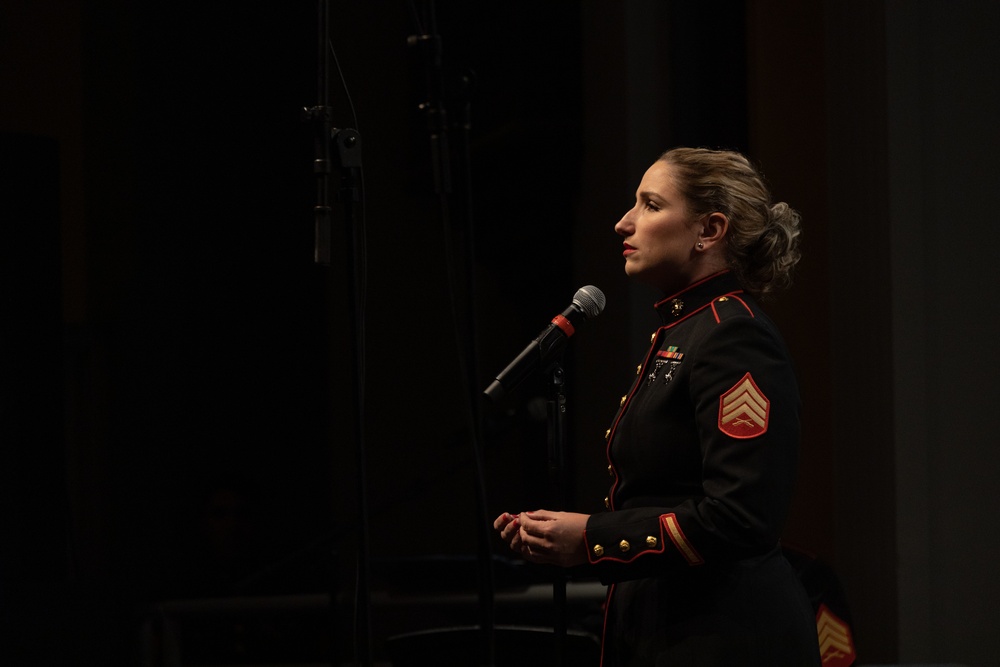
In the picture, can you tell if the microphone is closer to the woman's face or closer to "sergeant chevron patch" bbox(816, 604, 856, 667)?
the woman's face

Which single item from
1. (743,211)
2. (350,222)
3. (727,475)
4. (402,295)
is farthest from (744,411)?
(402,295)

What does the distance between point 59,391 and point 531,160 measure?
5.95 ft

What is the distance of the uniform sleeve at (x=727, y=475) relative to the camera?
133 centimetres

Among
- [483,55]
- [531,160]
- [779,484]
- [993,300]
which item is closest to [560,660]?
[779,484]

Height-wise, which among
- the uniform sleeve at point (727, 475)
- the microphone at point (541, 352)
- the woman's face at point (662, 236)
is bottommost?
the uniform sleeve at point (727, 475)

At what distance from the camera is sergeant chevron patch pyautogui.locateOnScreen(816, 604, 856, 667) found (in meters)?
2.12

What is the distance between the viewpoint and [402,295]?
4.74 metres

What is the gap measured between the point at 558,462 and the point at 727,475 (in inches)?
9.9

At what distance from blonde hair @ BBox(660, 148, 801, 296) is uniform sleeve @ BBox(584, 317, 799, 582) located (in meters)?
0.16

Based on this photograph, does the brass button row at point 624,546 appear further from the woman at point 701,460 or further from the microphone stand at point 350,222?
the microphone stand at point 350,222

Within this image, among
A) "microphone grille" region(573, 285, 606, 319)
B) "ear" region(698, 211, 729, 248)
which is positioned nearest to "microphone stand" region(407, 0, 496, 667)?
"microphone grille" region(573, 285, 606, 319)

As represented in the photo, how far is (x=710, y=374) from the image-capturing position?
4.58 feet

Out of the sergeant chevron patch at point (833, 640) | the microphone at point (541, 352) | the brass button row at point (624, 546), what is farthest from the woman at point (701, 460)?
the sergeant chevron patch at point (833, 640)

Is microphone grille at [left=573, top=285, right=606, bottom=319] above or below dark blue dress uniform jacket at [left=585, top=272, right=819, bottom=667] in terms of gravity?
above
